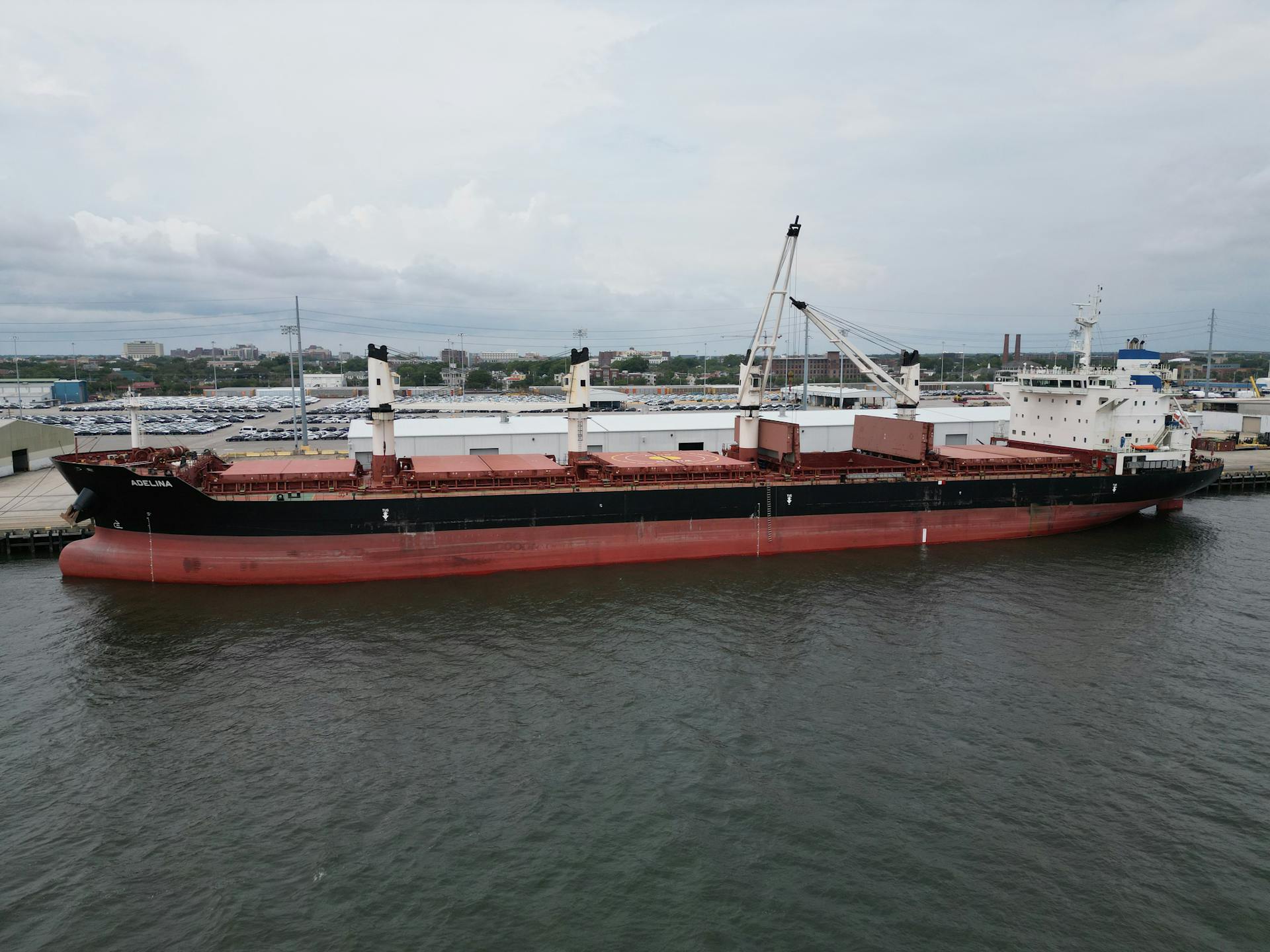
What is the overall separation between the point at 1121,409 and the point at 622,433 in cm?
2445

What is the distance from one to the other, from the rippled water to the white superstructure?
1224cm

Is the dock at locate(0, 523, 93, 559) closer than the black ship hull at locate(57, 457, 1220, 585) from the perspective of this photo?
No

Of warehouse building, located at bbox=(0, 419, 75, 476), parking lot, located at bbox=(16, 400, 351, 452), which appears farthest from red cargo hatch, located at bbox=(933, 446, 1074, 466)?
warehouse building, located at bbox=(0, 419, 75, 476)

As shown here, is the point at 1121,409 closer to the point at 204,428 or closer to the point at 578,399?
the point at 578,399

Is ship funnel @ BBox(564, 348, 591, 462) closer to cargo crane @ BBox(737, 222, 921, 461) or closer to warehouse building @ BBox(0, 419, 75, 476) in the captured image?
cargo crane @ BBox(737, 222, 921, 461)

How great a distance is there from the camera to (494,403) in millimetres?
62375

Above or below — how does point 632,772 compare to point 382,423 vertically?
below

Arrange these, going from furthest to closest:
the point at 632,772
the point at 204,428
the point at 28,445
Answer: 1. the point at 204,428
2. the point at 28,445
3. the point at 632,772

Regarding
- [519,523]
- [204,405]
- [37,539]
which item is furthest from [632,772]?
[204,405]

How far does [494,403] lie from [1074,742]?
53.6m

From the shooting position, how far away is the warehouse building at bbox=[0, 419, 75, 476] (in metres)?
38.0

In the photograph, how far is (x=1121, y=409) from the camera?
33.6m

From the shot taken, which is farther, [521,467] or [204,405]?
[204,405]

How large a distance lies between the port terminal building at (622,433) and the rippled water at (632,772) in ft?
52.4
